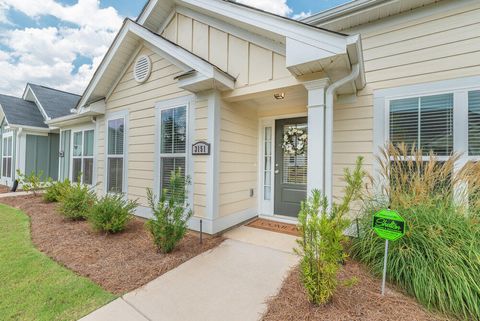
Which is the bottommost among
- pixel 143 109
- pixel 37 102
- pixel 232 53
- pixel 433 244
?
pixel 433 244

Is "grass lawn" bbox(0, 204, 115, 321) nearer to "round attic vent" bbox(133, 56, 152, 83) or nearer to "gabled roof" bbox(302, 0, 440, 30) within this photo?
"round attic vent" bbox(133, 56, 152, 83)

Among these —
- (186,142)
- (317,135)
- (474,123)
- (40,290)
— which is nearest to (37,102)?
(186,142)

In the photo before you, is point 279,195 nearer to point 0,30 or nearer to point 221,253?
point 221,253

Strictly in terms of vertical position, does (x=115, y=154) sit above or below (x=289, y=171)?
above

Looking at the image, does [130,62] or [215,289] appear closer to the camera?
[215,289]

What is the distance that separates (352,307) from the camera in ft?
6.78

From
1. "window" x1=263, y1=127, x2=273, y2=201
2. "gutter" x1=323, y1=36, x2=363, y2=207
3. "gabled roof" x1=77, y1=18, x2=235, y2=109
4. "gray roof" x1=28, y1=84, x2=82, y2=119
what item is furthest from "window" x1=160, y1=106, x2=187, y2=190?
"gray roof" x1=28, y1=84, x2=82, y2=119

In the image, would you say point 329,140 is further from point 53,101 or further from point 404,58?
point 53,101

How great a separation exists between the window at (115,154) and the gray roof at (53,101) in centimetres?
644

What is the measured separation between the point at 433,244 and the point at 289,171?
2945 mm

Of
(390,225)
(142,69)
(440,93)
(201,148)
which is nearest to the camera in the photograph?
(390,225)

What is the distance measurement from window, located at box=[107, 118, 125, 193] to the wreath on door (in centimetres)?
415

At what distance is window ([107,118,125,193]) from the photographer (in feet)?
18.7

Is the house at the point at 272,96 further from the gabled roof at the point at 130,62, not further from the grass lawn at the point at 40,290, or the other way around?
the grass lawn at the point at 40,290
